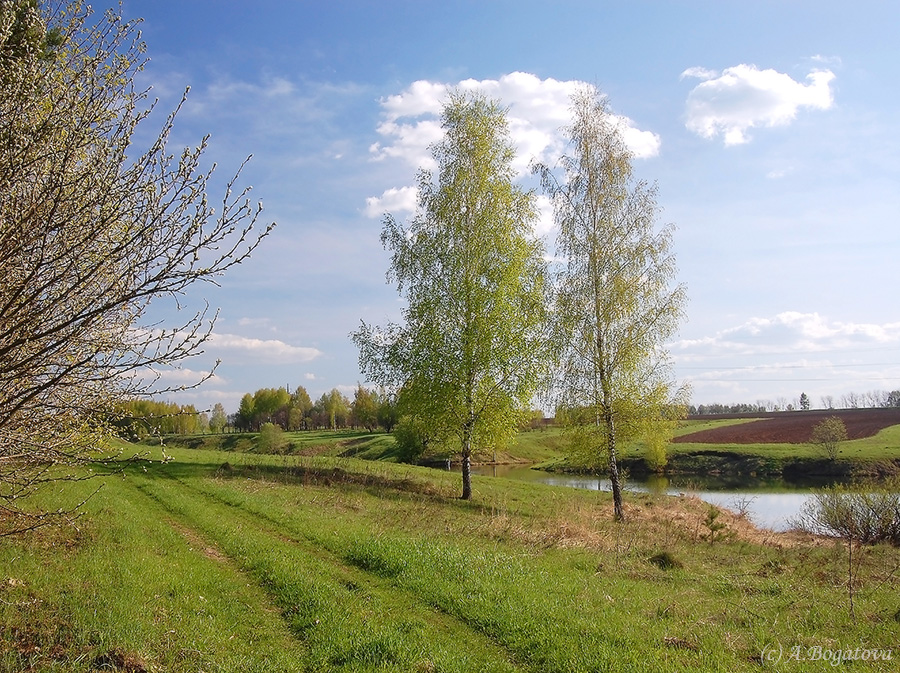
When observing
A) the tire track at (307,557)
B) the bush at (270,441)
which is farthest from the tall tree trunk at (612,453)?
the bush at (270,441)

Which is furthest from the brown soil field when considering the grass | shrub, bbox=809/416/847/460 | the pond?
the grass

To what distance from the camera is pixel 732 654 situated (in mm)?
7266

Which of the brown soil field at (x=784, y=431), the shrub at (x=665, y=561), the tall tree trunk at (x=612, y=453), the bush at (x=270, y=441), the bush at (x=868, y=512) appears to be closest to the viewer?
the shrub at (x=665, y=561)

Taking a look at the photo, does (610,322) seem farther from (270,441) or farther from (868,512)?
(270,441)

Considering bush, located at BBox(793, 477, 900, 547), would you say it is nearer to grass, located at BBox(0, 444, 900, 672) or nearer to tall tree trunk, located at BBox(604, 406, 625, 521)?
grass, located at BBox(0, 444, 900, 672)

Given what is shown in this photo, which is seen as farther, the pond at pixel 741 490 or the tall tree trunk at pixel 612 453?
the pond at pixel 741 490

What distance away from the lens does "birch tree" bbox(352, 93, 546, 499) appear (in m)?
23.4

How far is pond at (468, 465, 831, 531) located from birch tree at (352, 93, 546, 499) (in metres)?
13.5

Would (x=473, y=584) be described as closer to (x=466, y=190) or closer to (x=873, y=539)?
(x=873, y=539)

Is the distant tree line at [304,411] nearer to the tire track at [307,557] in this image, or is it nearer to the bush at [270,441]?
the bush at [270,441]

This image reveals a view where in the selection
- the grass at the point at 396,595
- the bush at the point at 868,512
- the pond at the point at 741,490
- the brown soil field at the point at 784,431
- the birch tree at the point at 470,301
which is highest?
the birch tree at the point at 470,301

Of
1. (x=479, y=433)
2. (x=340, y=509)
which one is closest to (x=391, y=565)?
(x=340, y=509)

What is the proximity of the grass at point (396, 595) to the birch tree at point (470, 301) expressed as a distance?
6721mm

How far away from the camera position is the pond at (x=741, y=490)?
31.3m
